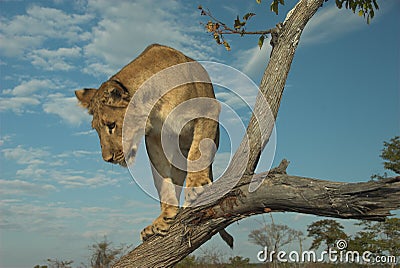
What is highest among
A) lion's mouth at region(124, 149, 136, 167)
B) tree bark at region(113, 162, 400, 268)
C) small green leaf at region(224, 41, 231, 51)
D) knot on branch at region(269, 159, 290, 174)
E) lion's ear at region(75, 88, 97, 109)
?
small green leaf at region(224, 41, 231, 51)

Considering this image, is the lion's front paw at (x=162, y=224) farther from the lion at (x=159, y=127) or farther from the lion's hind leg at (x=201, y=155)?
the lion's hind leg at (x=201, y=155)

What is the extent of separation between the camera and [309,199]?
3316 millimetres

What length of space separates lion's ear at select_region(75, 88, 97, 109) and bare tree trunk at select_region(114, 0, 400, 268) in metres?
1.78

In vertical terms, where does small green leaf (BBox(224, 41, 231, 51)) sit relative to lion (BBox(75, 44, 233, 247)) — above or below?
above

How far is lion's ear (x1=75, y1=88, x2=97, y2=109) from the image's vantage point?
5.39m

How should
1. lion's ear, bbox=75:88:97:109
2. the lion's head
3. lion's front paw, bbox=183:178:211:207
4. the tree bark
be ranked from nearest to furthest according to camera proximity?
the tree bark < lion's front paw, bbox=183:178:211:207 < the lion's head < lion's ear, bbox=75:88:97:109

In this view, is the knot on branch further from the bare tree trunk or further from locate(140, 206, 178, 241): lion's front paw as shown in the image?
locate(140, 206, 178, 241): lion's front paw

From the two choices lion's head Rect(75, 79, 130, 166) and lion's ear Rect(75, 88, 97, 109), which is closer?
lion's head Rect(75, 79, 130, 166)

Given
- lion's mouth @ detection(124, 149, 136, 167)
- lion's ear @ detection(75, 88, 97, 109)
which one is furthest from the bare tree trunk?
lion's ear @ detection(75, 88, 97, 109)

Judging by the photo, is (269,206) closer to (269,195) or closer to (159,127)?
(269,195)

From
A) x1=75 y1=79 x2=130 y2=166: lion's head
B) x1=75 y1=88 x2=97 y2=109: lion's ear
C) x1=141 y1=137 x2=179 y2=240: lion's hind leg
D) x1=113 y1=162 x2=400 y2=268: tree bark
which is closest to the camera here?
x1=113 y1=162 x2=400 y2=268: tree bark

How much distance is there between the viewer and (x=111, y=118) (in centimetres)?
483

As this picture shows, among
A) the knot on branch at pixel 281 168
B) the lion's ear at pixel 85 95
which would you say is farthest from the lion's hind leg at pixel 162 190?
the knot on branch at pixel 281 168

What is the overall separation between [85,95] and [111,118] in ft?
2.66
